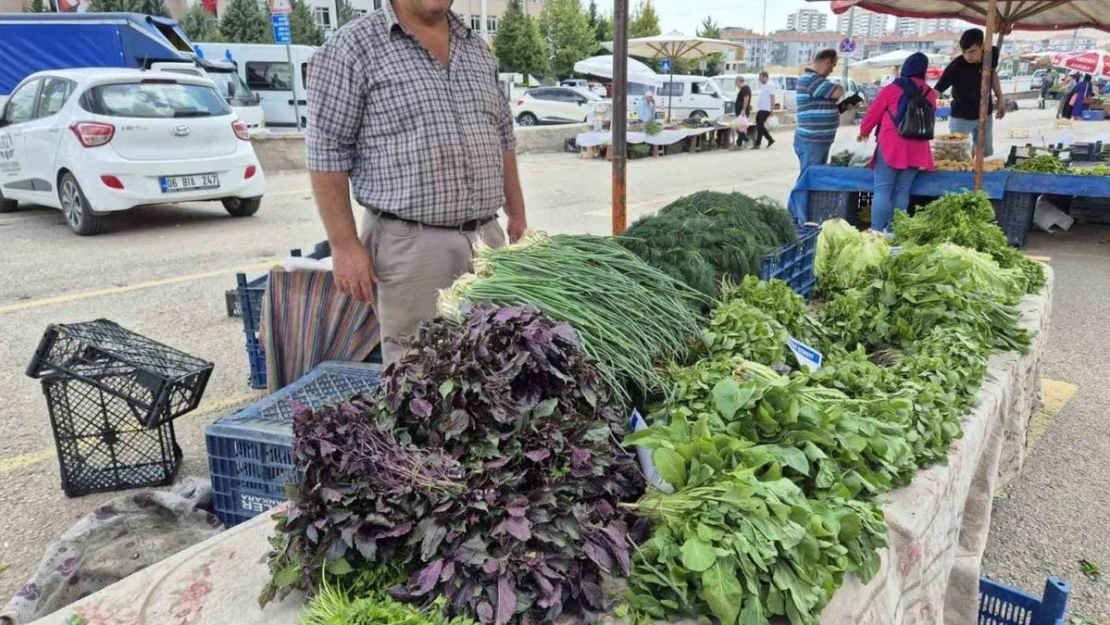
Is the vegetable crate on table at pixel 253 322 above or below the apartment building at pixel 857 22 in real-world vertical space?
below

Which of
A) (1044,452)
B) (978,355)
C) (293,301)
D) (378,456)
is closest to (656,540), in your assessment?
(378,456)

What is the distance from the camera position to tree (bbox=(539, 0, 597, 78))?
46.4 m

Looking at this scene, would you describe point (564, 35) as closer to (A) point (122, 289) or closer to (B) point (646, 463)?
(A) point (122, 289)

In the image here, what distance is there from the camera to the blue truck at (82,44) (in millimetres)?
14336

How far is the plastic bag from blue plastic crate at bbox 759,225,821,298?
4343mm

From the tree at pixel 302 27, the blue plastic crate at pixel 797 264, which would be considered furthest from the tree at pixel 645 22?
the blue plastic crate at pixel 797 264

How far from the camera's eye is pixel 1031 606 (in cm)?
248

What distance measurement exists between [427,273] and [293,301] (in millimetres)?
1273

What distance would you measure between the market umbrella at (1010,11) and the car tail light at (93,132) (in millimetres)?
7574

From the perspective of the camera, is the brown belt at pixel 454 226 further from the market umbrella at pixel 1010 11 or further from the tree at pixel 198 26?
the tree at pixel 198 26

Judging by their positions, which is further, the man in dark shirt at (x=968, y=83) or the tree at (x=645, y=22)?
the tree at (x=645, y=22)

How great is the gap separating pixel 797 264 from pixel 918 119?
4104 mm

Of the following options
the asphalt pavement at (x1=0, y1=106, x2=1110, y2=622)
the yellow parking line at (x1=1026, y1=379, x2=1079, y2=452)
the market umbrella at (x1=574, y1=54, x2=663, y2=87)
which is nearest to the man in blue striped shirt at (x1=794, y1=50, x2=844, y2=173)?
the asphalt pavement at (x1=0, y1=106, x2=1110, y2=622)

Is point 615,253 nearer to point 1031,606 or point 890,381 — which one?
point 890,381
